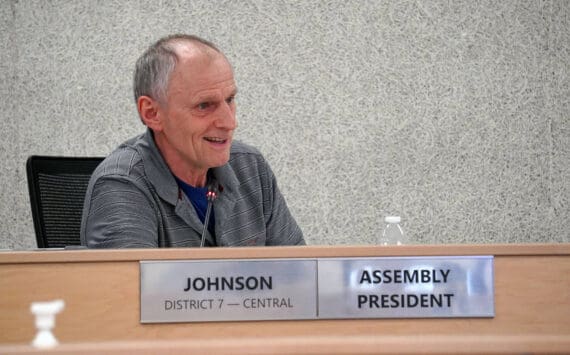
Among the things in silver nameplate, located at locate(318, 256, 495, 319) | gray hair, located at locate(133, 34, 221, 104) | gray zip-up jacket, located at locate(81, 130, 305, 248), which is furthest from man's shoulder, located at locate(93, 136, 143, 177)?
silver nameplate, located at locate(318, 256, 495, 319)

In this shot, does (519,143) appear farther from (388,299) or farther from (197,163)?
(388,299)

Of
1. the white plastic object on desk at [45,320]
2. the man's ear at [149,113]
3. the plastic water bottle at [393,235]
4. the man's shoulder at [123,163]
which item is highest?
the man's ear at [149,113]

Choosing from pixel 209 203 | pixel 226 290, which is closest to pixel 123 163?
pixel 209 203

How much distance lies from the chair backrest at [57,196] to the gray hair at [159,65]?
1.03 feet

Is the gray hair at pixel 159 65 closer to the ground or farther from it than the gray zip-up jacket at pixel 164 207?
farther from it

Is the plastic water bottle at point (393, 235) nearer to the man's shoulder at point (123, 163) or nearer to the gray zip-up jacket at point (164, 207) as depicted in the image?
the gray zip-up jacket at point (164, 207)

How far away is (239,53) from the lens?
2455mm

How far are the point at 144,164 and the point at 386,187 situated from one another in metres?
1.11

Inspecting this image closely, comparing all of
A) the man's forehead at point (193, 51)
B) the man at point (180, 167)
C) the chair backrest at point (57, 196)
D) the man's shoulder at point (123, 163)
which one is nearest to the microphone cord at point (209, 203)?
the man at point (180, 167)

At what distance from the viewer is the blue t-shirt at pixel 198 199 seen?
1.56 metres

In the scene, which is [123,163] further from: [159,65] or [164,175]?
[159,65]

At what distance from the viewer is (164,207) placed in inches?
58.8

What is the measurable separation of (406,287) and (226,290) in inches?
8.5

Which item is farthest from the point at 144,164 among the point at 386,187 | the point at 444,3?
the point at 444,3
